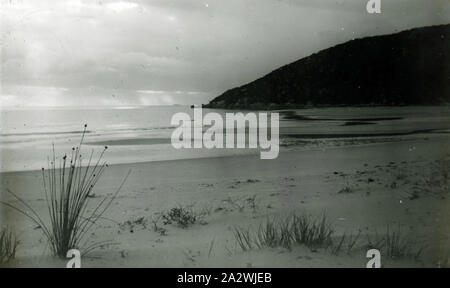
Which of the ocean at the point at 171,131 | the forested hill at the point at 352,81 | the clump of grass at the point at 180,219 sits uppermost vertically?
the forested hill at the point at 352,81

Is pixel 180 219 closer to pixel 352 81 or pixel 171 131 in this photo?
pixel 352 81

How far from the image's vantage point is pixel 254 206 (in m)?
4.09

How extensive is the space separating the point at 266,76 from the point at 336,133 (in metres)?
4.82

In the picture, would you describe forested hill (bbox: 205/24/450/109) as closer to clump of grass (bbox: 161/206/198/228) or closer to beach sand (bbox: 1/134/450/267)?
beach sand (bbox: 1/134/450/267)

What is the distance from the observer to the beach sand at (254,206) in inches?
125

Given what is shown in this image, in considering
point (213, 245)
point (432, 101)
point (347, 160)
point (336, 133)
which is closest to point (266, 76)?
point (347, 160)

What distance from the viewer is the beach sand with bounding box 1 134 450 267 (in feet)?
10.5

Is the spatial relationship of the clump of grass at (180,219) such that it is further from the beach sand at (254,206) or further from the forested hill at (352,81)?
the forested hill at (352,81)

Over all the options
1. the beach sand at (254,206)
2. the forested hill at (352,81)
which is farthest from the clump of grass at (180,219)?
the forested hill at (352,81)

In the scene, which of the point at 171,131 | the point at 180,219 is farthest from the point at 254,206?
the point at 171,131

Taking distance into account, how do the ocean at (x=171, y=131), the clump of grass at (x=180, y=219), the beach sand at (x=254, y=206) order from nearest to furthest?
the beach sand at (x=254, y=206) < the clump of grass at (x=180, y=219) < the ocean at (x=171, y=131)

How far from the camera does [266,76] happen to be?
5793 mm
